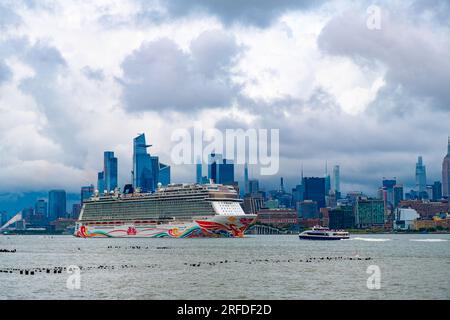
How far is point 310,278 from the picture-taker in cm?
8512

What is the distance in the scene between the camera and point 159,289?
74.3m
